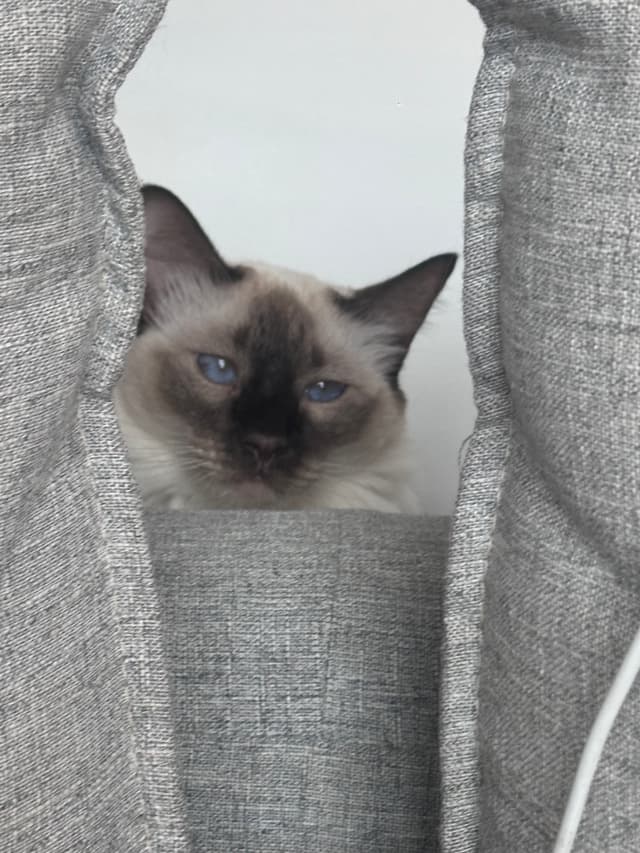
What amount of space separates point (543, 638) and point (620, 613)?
5 centimetres

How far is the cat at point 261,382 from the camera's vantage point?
51.6 inches

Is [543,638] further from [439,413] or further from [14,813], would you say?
[439,413]

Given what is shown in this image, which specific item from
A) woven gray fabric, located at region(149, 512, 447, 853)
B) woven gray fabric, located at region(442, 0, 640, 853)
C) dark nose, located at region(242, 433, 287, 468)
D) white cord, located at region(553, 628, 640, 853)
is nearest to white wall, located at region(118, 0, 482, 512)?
dark nose, located at region(242, 433, 287, 468)

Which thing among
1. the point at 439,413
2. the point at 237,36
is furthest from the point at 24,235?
the point at 439,413

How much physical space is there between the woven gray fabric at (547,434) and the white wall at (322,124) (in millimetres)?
905

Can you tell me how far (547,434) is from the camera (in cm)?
54

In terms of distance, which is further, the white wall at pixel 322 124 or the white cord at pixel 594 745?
the white wall at pixel 322 124

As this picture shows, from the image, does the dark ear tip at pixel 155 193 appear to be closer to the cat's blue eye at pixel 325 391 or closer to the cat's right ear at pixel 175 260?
the cat's right ear at pixel 175 260

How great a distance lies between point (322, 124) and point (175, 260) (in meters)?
0.35

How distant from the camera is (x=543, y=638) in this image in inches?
22.0

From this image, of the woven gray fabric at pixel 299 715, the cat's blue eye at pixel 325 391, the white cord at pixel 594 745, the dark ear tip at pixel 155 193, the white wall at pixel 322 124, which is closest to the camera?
the white cord at pixel 594 745

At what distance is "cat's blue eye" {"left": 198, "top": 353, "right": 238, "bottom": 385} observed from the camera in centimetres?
135

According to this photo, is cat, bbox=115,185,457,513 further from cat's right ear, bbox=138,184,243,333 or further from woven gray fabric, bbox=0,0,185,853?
woven gray fabric, bbox=0,0,185,853

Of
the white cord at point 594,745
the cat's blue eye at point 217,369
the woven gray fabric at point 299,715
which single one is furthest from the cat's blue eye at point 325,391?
the white cord at point 594,745
